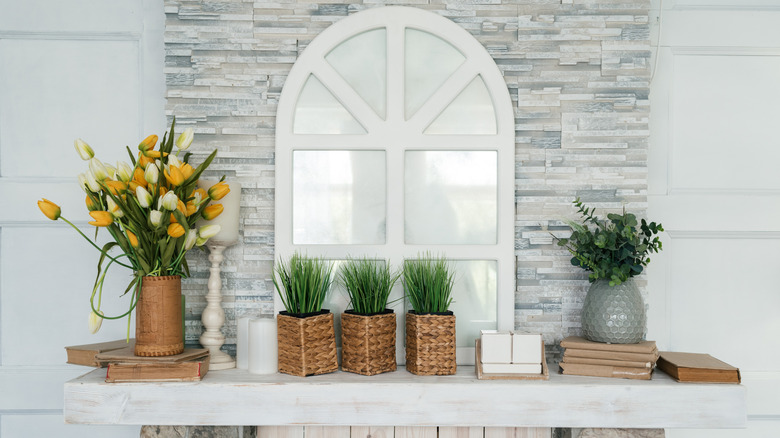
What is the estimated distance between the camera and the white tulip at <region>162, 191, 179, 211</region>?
1.34 meters

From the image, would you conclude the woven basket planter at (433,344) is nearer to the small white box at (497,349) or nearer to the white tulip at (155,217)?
the small white box at (497,349)

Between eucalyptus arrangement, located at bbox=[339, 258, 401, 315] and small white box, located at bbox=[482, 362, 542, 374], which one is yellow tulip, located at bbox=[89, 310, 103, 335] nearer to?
eucalyptus arrangement, located at bbox=[339, 258, 401, 315]

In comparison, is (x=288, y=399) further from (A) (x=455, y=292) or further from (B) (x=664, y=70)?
(B) (x=664, y=70)

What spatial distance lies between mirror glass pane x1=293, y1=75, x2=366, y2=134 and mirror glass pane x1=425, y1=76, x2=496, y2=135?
9.7 inches

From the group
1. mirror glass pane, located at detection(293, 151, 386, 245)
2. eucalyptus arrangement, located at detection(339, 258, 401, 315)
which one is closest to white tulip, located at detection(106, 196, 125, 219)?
mirror glass pane, located at detection(293, 151, 386, 245)

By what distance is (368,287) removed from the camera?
58.7 inches

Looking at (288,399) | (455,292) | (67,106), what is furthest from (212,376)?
(67,106)

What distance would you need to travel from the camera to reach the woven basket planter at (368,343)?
1.45m

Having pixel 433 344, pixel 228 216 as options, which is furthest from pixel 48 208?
pixel 433 344

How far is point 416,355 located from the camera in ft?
4.82

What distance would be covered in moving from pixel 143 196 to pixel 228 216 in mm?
239

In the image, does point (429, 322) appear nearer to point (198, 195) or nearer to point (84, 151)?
point (198, 195)

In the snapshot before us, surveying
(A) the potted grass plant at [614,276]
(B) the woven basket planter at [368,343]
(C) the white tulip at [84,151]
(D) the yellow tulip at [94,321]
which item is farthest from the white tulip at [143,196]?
(A) the potted grass plant at [614,276]

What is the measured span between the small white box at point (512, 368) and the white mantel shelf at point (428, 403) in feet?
0.18
